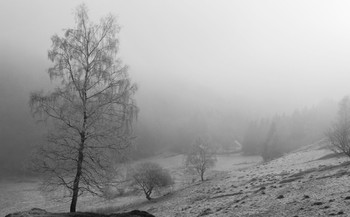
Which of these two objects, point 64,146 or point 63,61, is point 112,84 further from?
point 64,146

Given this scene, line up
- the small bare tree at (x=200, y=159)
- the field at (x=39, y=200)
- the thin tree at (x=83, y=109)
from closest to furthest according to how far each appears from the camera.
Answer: the thin tree at (x=83, y=109) < the field at (x=39, y=200) < the small bare tree at (x=200, y=159)

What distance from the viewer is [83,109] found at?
2078 centimetres

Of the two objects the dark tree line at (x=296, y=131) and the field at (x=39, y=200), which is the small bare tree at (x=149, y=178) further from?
the dark tree line at (x=296, y=131)

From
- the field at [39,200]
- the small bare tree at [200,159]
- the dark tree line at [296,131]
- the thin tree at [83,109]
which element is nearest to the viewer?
the thin tree at [83,109]

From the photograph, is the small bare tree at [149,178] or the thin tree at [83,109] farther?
the small bare tree at [149,178]

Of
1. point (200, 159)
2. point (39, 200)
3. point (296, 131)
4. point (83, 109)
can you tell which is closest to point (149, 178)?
point (200, 159)

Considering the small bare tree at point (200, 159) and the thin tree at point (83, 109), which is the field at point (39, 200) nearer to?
the thin tree at point (83, 109)

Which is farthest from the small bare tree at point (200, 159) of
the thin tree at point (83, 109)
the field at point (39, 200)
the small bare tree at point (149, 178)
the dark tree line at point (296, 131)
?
the thin tree at point (83, 109)

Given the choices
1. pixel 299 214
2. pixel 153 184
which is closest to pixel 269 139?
pixel 153 184

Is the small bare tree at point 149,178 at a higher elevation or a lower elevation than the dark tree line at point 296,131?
lower

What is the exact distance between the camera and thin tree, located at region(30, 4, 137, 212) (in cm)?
2083

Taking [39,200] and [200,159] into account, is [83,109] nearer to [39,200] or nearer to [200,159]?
[200,159]

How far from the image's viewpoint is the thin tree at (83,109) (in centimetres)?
2083

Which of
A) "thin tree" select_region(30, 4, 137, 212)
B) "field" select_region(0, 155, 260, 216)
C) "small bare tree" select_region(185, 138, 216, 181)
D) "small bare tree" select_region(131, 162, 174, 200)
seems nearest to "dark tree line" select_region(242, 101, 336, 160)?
"field" select_region(0, 155, 260, 216)
